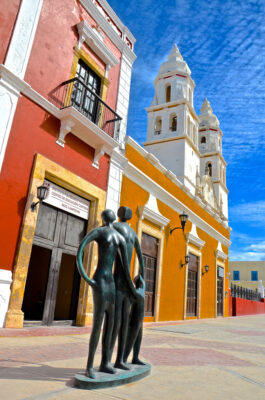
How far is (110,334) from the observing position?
2562mm

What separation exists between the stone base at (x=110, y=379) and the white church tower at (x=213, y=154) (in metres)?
26.0

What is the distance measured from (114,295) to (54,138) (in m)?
Result: 4.86

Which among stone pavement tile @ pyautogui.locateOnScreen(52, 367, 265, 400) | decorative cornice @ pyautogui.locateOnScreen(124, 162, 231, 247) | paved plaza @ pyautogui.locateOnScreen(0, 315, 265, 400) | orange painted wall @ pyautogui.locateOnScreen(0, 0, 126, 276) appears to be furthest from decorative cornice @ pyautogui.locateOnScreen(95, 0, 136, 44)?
stone pavement tile @ pyautogui.locateOnScreen(52, 367, 265, 400)

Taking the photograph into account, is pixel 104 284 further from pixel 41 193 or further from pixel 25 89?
pixel 25 89

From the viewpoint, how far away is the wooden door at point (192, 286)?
43.2ft

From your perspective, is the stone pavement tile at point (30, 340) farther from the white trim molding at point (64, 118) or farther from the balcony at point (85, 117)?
the balcony at point (85, 117)

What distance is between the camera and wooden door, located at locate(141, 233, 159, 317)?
9844mm

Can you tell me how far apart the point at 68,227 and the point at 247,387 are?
17.0ft

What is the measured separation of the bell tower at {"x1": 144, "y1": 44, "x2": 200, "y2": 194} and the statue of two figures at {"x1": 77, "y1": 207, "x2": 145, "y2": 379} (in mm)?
15863

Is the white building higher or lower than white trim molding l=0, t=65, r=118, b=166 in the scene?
higher

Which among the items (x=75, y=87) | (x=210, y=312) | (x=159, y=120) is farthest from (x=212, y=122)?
(x=75, y=87)

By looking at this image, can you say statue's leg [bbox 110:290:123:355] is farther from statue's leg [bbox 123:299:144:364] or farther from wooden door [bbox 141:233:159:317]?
wooden door [bbox 141:233:159:317]

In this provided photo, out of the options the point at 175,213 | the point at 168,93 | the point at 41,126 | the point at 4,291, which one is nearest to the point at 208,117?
the point at 168,93

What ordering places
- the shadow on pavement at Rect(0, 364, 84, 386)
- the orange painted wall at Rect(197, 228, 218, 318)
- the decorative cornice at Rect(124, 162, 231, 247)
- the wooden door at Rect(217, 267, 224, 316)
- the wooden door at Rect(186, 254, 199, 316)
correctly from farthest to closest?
the wooden door at Rect(217, 267, 224, 316), the orange painted wall at Rect(197, 228, 218, 318), the wooden door at Rect(186, 254, 199, 316), the decorative cornice at Rect(124, 162, 231, 247), the shadow on pavement at Rect(0, 364, 84, 386)
